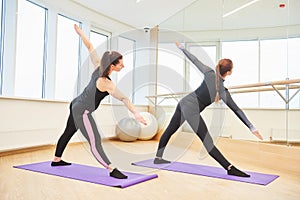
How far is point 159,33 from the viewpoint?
5465 millimetres

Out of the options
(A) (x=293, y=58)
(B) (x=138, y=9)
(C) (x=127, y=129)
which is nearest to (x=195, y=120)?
(A) (x=293, y=58)

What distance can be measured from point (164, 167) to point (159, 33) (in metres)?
3.44

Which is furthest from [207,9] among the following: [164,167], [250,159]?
[164,167]

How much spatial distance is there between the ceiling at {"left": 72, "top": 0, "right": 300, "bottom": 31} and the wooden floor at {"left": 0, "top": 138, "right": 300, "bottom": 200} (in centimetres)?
155

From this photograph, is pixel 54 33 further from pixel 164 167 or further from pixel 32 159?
pixel 164 167

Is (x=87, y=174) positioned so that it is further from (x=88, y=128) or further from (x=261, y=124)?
(x=261, y=124)

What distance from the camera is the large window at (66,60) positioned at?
4.50m

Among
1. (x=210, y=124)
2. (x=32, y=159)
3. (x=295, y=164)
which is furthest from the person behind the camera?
(x=210, y=124)

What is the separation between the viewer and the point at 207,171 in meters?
2.52

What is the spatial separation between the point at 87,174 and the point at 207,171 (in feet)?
3.55

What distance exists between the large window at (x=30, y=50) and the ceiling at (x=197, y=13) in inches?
33.1

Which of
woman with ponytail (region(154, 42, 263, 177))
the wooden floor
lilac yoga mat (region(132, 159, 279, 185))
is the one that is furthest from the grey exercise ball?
woman with ponytail (region(154, 42, 263, 177))

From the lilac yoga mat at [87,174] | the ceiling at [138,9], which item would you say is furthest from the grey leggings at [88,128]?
the ceiling at [138,9]

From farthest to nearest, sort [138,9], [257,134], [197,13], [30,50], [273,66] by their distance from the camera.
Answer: [138,9] < [197,13] < [30,50] < [273,66] < [257,134]
